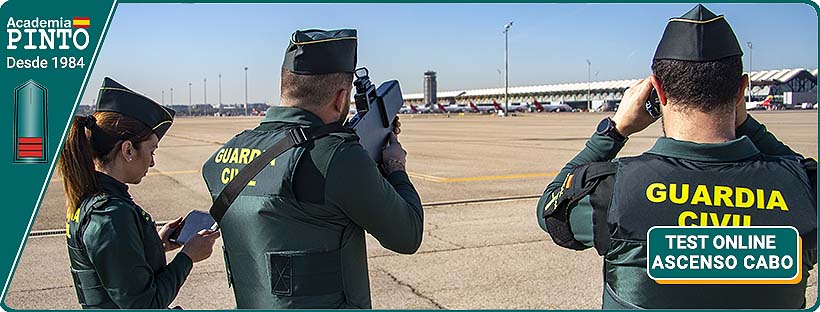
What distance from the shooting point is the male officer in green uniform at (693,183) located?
81.1 inches

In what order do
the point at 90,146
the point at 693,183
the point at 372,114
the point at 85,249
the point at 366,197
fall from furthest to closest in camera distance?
the point at 372,114, the point at 90,146, the point at 85,249, the point at 366,197, the point at 693,183

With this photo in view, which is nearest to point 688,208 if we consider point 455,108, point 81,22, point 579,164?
point 579,164

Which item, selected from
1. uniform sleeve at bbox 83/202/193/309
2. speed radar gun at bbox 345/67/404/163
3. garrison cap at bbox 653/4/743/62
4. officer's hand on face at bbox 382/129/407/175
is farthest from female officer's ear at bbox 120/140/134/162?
garrison cap at bbox 653/4/743/62

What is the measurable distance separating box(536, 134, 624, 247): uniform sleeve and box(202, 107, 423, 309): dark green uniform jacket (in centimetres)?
48

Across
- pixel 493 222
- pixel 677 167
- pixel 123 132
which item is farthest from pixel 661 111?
pixel 493 222

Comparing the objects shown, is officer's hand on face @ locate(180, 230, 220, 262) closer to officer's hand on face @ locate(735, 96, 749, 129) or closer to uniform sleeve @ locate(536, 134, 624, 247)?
uniform sleeve @ locate(536, 134, 624, 247)

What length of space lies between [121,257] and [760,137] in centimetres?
225

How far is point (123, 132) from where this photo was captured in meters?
2.72

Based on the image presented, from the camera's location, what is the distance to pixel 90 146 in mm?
2654

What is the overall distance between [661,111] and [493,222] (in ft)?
20.8

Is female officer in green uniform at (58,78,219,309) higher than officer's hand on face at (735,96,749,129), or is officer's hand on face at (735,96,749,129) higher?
officer's hand on face at (735,96,749,129)

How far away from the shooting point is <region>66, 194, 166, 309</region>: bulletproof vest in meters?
2.54

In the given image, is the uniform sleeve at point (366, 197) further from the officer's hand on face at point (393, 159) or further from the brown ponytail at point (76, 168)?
the brown ponytail at point (76, 168)

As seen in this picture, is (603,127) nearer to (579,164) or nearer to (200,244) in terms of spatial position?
(579,164)
